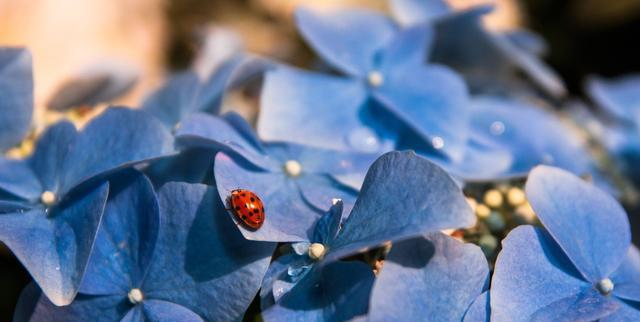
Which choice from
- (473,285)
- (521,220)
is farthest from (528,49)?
(473,285)

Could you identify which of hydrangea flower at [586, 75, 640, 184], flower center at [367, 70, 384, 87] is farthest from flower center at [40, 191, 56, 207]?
hydrangea flower at [586, 75, 640, 184]

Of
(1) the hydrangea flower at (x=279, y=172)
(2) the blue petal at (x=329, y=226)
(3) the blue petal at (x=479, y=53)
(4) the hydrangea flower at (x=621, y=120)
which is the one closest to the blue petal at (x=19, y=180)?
(1) the hydrangea flower at (x=279, y=172)

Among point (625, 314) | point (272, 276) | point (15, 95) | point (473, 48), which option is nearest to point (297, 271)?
point (272, 276)

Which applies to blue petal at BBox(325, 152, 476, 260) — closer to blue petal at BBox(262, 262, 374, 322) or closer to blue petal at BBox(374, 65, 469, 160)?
blue petal at BBox(262, 262, 374, 322)

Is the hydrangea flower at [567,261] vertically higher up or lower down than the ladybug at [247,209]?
lower down

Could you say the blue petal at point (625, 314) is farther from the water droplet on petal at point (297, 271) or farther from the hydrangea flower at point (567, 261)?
the water droplet on petal at point (297, 271)

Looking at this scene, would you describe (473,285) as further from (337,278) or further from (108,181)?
(108,181)
